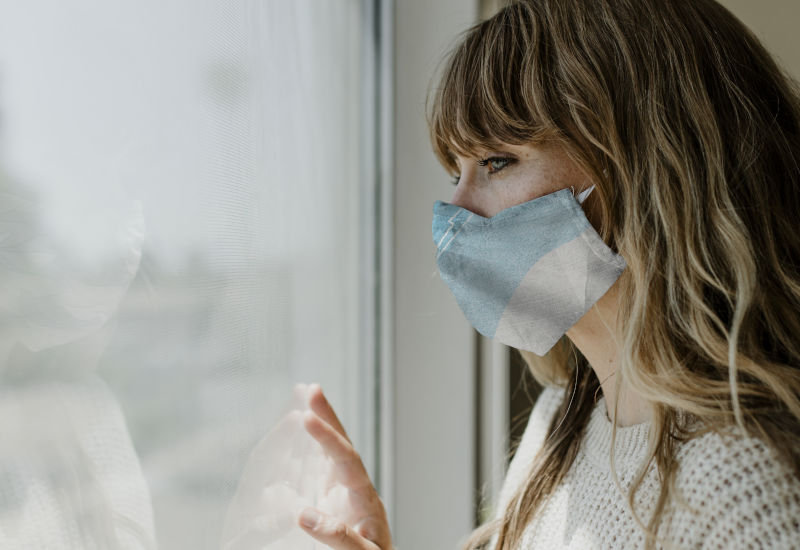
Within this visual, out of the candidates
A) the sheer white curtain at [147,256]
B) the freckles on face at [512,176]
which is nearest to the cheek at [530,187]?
the freckles on face at [512,176]

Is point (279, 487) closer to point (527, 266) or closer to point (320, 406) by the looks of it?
point (320, 406)

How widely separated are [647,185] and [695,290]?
0.41 ft

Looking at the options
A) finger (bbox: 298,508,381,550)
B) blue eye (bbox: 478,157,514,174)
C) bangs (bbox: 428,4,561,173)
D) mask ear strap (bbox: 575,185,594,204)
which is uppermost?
bangs (bbox: 428,4,561,173)

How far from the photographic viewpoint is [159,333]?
1.74 feet

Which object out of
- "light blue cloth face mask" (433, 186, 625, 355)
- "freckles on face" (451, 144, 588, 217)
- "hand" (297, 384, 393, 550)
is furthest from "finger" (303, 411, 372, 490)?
"freckles on face" (451, 144, 588, 217)

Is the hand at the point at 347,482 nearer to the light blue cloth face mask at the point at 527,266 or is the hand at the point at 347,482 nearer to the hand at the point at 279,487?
the hand at the point at 279,487

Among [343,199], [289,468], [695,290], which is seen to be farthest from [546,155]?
[289,468]

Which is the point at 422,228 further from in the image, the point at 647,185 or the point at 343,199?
the point at 647,185

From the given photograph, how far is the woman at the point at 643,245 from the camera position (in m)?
0.59

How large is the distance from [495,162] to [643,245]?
0.20m

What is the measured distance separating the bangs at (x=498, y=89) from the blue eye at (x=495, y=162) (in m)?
0.02

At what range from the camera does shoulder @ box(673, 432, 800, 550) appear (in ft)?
1.75

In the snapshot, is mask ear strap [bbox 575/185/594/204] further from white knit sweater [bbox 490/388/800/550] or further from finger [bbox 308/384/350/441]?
finger [bbox 308/384/350/441]

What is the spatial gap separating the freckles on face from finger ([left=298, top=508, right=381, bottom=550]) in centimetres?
41
